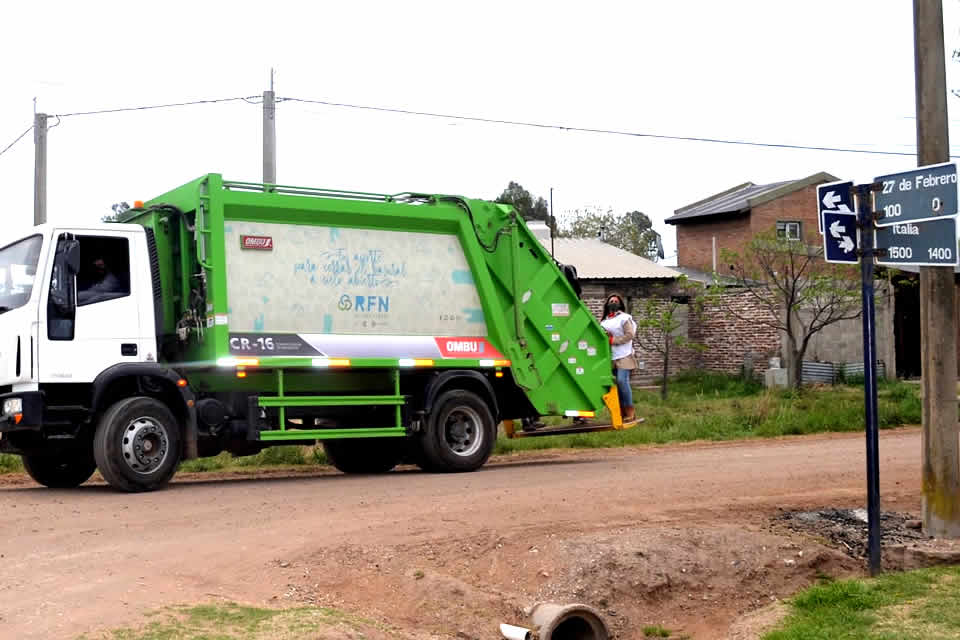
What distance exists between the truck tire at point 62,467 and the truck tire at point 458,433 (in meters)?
3.63

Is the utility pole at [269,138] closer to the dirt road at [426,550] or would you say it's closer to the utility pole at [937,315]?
the dirt road at [426,550]

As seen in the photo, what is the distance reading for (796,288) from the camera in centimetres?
2969

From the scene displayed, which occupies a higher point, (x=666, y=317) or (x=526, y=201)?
(x=526, y=201)

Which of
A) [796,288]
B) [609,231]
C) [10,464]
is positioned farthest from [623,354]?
[609,231]

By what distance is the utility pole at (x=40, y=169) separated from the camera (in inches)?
822

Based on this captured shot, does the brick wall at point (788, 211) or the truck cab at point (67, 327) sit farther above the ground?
the brick wall at point (788, 211)

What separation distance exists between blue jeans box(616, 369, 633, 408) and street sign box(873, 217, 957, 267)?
7.42 metres

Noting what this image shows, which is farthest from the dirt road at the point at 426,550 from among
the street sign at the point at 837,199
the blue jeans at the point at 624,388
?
the blue jeans at the point at 624,388

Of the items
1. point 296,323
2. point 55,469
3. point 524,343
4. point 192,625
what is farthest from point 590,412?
point 192,625

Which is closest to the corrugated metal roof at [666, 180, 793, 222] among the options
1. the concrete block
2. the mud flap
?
the concrete block

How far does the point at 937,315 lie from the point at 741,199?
36.7m

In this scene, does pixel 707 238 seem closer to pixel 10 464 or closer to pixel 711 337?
pixel 711 337

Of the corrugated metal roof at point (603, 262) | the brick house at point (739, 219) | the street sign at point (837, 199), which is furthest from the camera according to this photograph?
the brick house at point (739, 219)

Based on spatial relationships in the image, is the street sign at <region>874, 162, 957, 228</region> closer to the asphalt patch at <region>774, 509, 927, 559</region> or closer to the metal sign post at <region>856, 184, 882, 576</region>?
the metal sign post at <region>856, 184, 882, 576</region>
